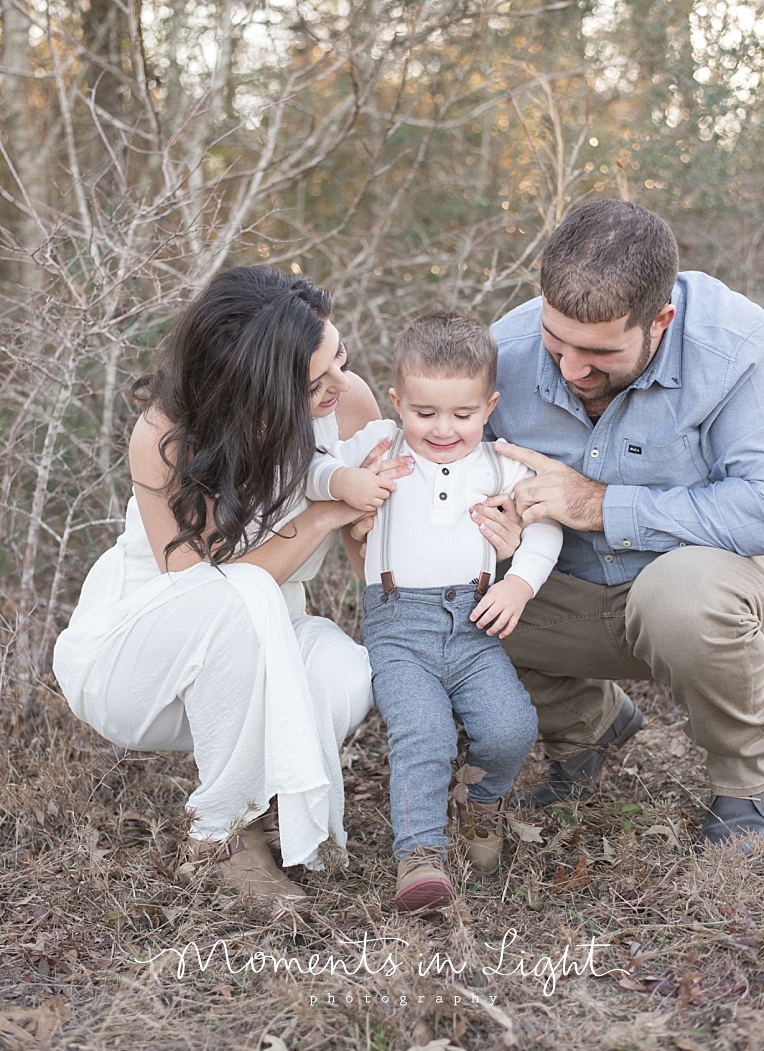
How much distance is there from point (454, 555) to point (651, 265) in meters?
0.94

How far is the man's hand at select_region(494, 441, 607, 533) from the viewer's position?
9.28ft

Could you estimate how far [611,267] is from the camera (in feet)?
8.71

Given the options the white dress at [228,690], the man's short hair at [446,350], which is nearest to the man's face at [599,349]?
the man's short hair at [446,350]

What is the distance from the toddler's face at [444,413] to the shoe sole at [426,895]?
3.69 feet

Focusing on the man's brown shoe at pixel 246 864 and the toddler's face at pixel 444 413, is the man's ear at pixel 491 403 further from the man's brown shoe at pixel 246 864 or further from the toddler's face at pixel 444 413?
the man's brown shoe at pixel 246 864

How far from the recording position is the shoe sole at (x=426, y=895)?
94.4 inches

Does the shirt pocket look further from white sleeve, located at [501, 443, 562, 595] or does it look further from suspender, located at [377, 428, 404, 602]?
suspender, located at [377, 428, 404, 602]

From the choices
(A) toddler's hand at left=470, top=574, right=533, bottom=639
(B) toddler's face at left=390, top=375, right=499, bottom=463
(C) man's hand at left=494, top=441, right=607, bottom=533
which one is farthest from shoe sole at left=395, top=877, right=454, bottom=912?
(B) toddler's face at left=390, top=375, right=499, bottom=463

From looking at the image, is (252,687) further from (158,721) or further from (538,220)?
(538,220)

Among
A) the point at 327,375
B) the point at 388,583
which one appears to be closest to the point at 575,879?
the point at 388,583

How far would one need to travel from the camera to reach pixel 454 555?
2795 millimetres

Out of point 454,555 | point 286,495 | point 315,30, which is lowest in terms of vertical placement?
point 454,555


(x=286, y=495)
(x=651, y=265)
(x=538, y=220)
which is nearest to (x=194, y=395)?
(x=286, y=495)

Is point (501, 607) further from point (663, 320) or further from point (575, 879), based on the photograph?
point (663, 320)
